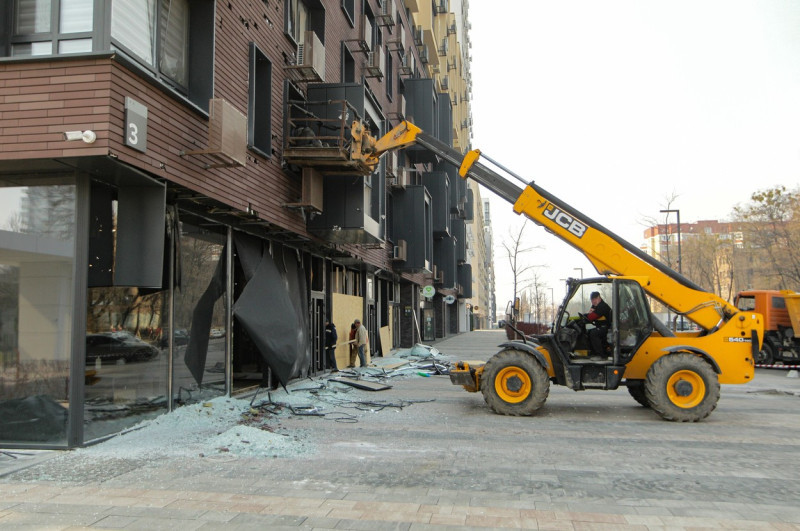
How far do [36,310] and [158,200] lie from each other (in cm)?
201

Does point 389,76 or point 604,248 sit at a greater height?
point 389,76

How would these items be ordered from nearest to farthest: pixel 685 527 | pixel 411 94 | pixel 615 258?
pixel 685 527, pixel 615 258, pixel 411 94

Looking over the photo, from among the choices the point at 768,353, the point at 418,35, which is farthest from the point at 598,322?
the point at 418,35

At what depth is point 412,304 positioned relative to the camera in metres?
32.1

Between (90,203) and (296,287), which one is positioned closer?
(90,203)

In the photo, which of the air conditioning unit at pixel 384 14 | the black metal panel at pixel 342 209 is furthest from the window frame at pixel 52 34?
the air conditioning unit at pixel 384 14

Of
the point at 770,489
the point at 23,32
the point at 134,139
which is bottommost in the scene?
the point at 770,489

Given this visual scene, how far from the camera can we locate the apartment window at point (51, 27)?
24.6 ft

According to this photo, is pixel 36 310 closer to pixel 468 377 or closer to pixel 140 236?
pixel 140 236

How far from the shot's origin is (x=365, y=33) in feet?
66.9

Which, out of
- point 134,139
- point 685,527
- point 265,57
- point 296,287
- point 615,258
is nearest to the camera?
point 685,527

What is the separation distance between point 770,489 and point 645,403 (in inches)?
214

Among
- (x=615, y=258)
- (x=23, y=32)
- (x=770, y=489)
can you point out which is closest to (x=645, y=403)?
(x=615, y=258)

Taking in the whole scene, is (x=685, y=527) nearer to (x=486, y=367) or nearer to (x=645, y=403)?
(x=486, y=367)
